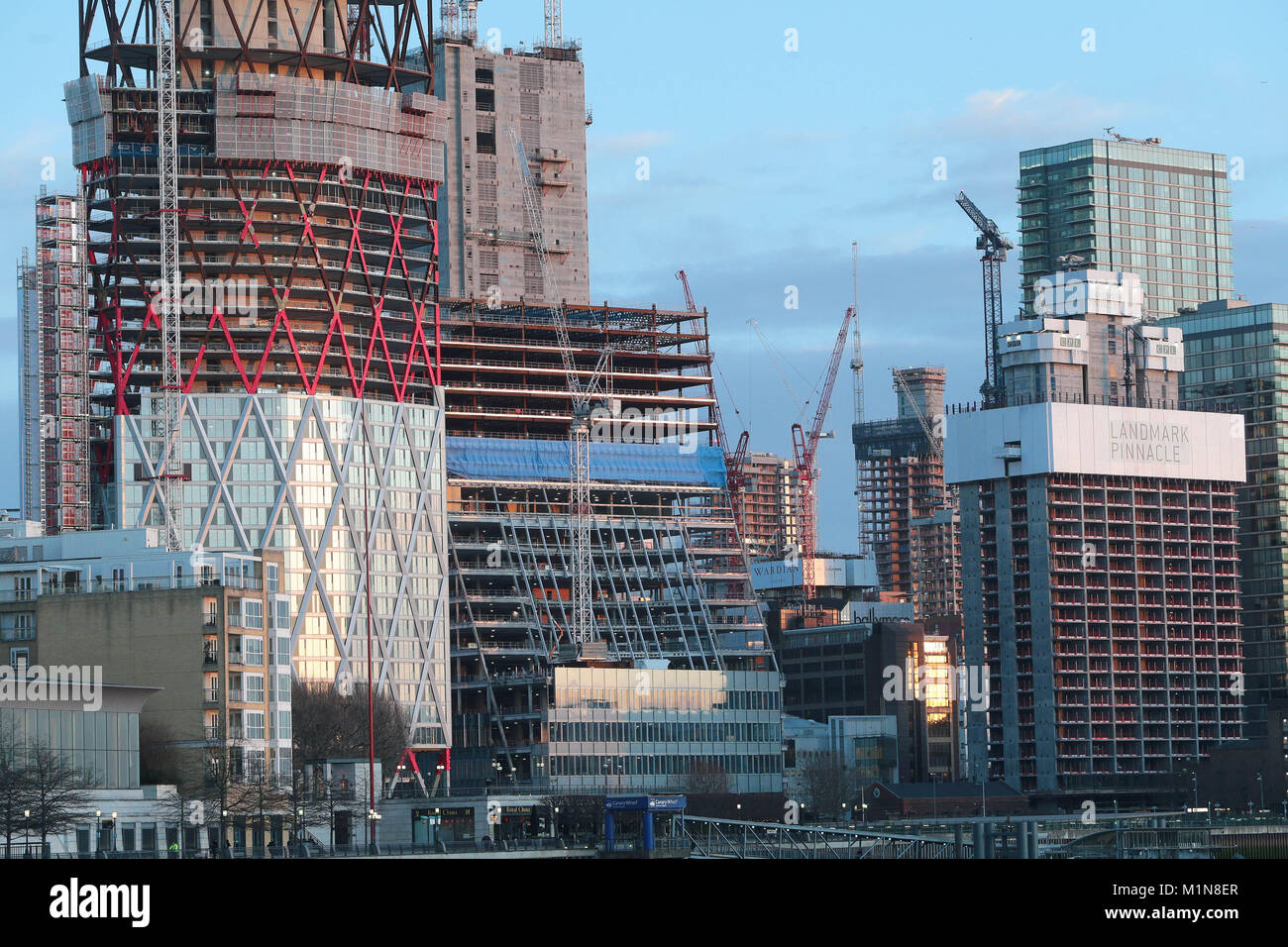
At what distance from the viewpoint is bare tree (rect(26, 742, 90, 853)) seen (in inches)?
5807

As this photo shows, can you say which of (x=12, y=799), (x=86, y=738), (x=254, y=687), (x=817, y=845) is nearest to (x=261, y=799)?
(x=254, y=687)

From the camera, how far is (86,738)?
162250mm

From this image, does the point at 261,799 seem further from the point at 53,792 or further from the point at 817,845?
the point at 817,845

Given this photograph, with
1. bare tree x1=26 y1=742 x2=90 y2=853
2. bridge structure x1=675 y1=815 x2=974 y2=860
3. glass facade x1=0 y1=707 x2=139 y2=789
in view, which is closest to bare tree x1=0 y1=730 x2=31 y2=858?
bare tree x1=26 y1=742 x2=90 y2=853

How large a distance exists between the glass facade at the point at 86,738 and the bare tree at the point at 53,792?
2.77ft

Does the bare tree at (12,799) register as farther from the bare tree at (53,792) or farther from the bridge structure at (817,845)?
the bridge structure at (817,845)

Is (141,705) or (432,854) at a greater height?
(141,705)

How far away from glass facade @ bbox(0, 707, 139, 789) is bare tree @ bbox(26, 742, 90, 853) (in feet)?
2.77

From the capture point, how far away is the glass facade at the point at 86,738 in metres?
157
